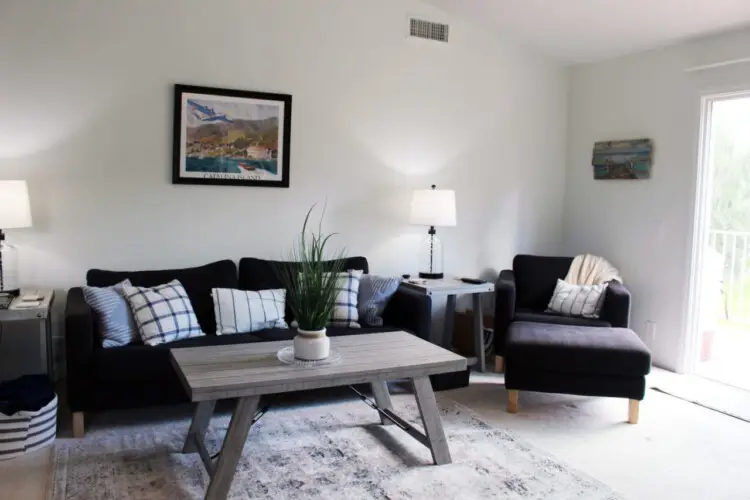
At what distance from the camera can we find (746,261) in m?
4.93

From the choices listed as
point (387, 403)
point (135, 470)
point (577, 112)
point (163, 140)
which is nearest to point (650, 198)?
point (577, 112)

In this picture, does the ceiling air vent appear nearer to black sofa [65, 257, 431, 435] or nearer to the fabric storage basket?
black sofa [65, 257, 431, 435]

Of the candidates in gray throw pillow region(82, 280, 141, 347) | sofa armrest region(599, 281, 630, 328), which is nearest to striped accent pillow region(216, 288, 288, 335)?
gray throw pillow region(82, 280, 141, 347)

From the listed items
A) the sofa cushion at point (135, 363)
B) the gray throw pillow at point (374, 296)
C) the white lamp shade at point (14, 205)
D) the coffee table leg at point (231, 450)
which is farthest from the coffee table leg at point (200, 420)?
the white lamp shade at point (14, 205)

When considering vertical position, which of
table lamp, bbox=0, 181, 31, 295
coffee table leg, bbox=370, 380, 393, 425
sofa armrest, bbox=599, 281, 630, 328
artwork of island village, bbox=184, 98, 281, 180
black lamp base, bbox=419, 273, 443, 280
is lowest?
coffee table leg, bbox=370, 380, 393, 425

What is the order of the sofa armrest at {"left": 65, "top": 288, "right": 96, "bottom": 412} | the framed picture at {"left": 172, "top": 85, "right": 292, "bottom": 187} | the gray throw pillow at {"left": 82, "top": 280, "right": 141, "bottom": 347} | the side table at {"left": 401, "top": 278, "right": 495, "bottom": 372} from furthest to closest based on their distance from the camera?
1. the side table at {"left": 401, "top": 278, "right": 495, "bottom": 372}
2. the framed picture at {"left": 172, "top": 85, "right": 292, "bottom": 187}
3. the gray throw pillow at {"left": 82, "top": 280, "right": 141, "bottom": 347}
4. the sofa armrest at {"left": 65, "top": 288, "right": 96, "bottom": 412}

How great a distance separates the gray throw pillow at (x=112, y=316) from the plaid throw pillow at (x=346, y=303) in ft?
3.70

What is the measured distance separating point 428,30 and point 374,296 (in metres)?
2.05

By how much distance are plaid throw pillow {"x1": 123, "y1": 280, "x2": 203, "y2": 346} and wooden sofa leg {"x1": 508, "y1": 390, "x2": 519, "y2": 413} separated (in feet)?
5.80

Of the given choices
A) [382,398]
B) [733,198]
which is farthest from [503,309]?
[733,198]

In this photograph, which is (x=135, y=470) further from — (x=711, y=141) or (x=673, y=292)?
(x=711, y=141)

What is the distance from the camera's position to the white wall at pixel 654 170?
4.29 meters

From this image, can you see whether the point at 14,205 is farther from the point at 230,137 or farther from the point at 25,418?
the point at 230,137

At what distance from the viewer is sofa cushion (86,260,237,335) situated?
3.55m
